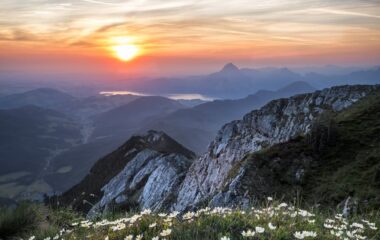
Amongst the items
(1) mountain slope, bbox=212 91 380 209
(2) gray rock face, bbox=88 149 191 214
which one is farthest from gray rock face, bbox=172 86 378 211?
(1) mountain slope, bbox=212 91 380 209

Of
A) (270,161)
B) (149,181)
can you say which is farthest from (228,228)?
(149,181)

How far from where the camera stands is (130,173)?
107 metres

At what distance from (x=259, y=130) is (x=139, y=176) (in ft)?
142

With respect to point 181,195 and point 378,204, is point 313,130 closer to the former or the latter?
point 378,204

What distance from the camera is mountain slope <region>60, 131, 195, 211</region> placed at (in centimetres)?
7800

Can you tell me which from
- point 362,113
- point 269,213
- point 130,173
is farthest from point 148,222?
point 130,173

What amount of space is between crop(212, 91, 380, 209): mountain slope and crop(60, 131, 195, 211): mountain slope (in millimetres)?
14071

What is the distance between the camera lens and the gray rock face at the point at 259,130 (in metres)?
62.1

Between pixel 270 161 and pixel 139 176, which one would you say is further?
pixel 139 176

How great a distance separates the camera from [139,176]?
101m

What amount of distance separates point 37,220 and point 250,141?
55.5 metres

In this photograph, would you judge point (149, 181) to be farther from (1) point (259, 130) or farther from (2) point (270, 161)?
(2) point (270, 161)

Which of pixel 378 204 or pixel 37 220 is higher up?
pixel 37 220

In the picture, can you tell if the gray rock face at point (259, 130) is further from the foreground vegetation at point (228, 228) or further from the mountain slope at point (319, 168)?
the foreground vegetation at point (228, 228)
